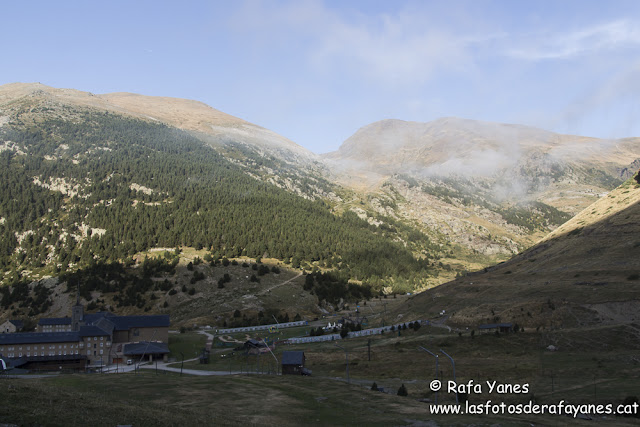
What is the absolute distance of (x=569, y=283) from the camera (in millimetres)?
A: 90812

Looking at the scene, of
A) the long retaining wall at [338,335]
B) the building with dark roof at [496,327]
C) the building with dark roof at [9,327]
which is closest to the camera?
the building with dark roof at [496,327]

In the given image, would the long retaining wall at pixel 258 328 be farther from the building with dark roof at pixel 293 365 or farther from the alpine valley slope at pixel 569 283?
the building with dark roof at pixel 293 365

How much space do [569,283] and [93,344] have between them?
96803 mm

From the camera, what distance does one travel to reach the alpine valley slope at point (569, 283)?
78625mm

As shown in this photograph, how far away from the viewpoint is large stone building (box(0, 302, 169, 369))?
3376 inches

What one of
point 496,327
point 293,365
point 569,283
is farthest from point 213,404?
point 569,283

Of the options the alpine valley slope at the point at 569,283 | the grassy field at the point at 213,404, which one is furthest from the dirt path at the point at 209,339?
the alpine valley slope at the point at 569,283

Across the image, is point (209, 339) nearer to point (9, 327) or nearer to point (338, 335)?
point (338, 335)

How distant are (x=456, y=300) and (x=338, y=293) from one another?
54.4 meters

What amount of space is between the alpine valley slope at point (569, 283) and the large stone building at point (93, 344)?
207 feet

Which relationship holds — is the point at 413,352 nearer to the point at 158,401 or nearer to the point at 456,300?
the point at 456,300

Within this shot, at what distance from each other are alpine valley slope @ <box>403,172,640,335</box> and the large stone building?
207 feet

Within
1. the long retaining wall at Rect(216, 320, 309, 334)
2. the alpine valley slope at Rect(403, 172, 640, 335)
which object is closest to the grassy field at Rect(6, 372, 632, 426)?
the alpine valley slope at Rect(403, 172, 640, 335)

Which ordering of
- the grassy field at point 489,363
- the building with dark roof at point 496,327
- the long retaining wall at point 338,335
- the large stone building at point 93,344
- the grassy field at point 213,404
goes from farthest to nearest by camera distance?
the long retaining wall at point 338,335
the large stone building at point 93,344
the building with dark roof at point 496,327
the grassy field at point 489,363
the grassy field at point 213,404
